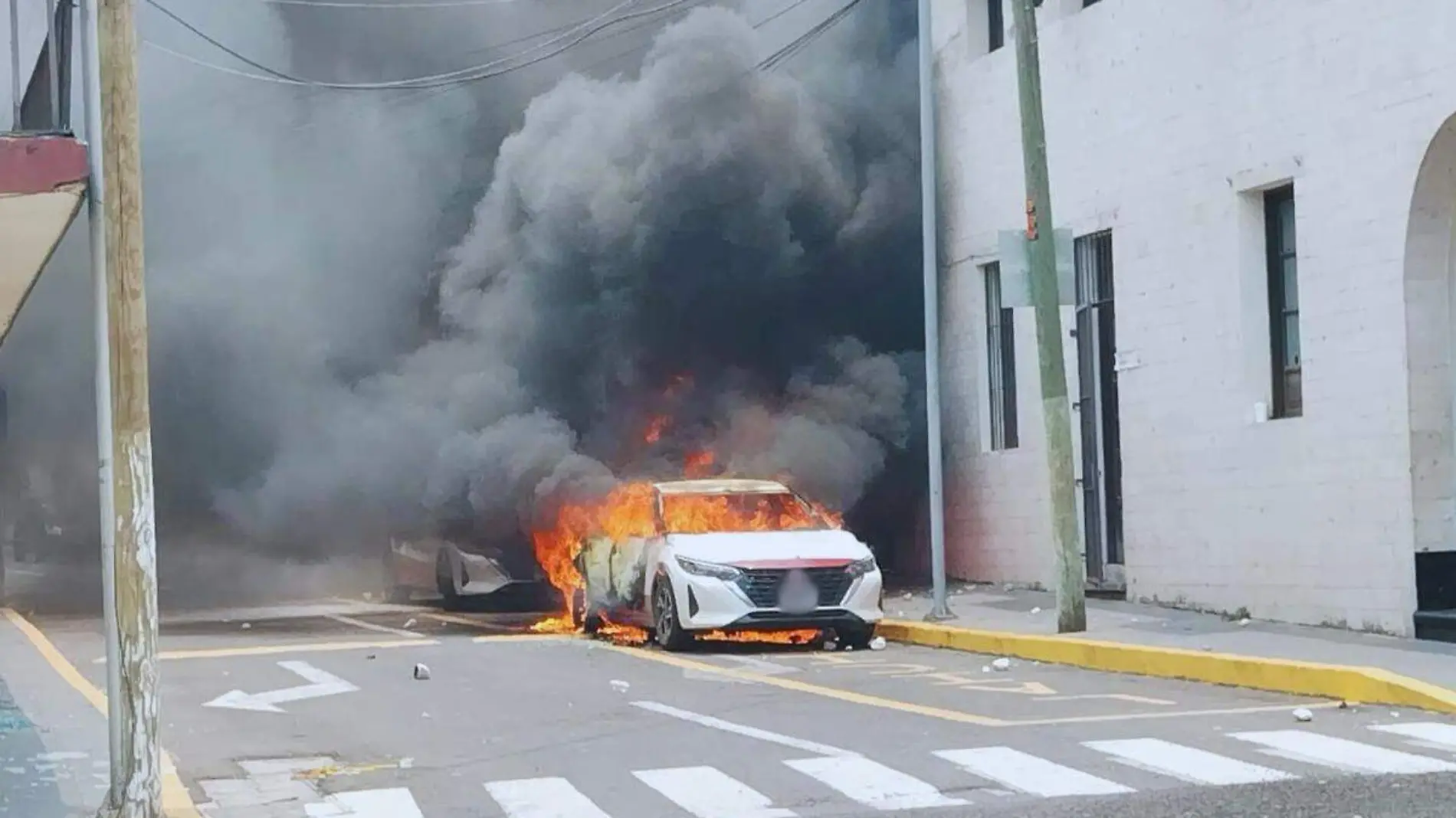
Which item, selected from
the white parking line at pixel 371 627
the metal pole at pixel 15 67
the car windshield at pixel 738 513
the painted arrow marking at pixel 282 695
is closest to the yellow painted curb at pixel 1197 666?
the car windshield at pixel 738 513

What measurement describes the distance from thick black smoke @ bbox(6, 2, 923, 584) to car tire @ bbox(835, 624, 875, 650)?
4758mm

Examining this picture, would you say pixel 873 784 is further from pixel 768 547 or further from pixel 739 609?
pixel 768 547

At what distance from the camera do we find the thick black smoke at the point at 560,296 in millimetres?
21953

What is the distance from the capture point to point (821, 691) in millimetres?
12688

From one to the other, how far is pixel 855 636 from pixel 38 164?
9.75 metres

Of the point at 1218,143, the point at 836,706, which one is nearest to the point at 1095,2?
the point at 1218,143

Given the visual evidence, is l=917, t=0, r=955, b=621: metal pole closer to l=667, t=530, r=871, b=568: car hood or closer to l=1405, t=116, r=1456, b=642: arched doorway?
l=667, t=530, r=871, b=568: car hood

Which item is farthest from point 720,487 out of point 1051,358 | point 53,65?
point 53,65

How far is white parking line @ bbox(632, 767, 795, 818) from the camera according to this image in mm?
8289

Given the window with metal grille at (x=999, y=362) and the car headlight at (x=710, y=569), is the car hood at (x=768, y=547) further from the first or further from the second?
the window with metal grille at (x=999, y=362)

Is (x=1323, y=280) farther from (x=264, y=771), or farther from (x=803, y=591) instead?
(x=264, y=771)

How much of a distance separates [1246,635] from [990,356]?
6572 mm

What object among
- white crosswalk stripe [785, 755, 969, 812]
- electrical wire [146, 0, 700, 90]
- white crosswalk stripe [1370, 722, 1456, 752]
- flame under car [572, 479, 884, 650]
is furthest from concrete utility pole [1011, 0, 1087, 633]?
electrical wire [146, 0, 700, 90]

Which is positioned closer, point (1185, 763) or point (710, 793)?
point (710, 793)
